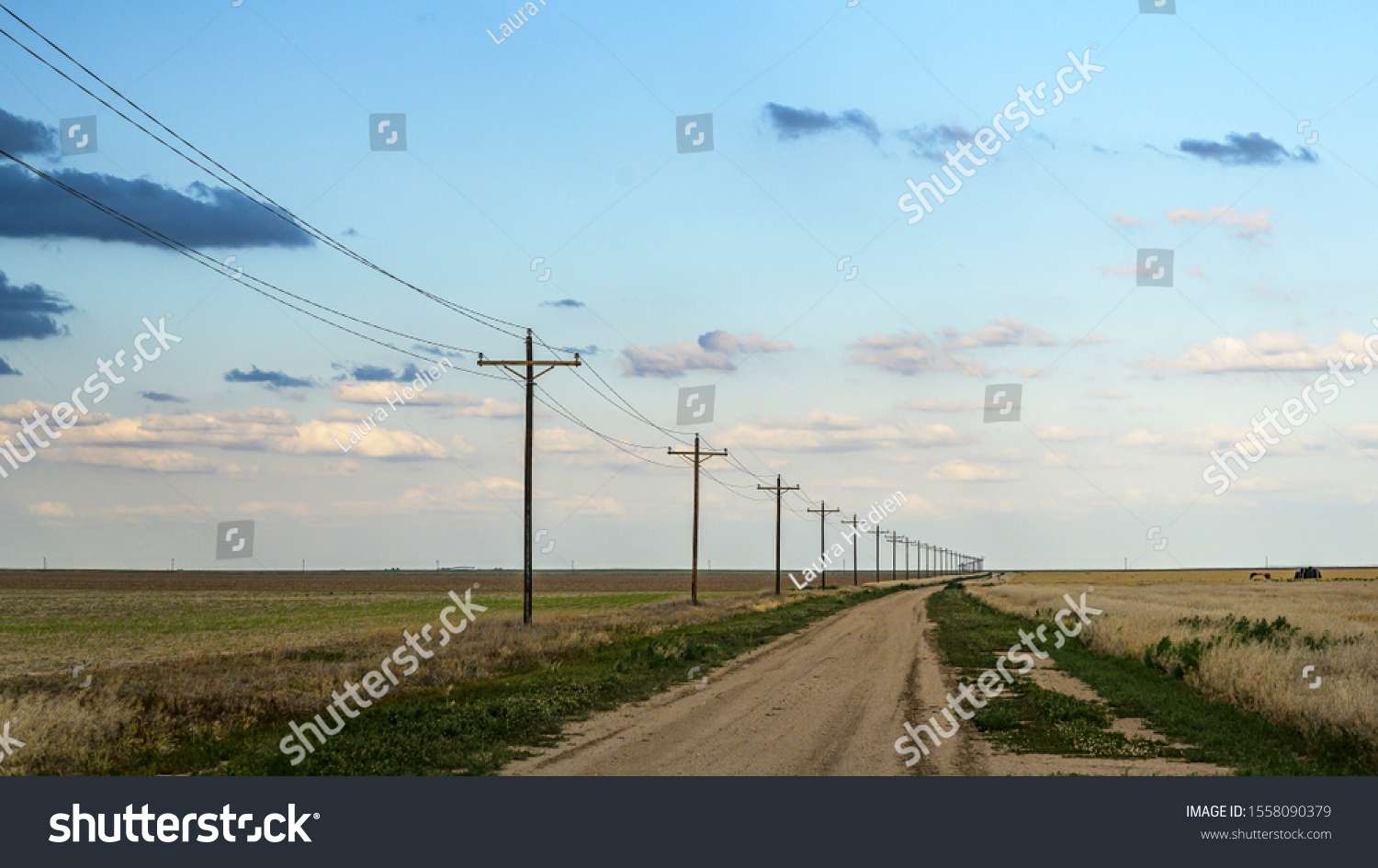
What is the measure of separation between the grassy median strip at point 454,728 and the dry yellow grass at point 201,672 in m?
0.79

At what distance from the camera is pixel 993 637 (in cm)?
3588

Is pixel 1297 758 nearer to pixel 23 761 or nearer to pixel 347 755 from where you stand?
pixel 347 755

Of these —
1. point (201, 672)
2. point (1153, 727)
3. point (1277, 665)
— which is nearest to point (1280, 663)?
point (1277, 665)

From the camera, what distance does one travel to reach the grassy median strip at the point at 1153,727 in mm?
12641

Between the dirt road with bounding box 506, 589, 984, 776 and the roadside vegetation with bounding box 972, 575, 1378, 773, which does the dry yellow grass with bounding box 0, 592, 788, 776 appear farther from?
the roadside vegetation with bounding box 972, 575, 1378, 773

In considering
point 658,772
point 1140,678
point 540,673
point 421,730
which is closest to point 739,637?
point 540,673

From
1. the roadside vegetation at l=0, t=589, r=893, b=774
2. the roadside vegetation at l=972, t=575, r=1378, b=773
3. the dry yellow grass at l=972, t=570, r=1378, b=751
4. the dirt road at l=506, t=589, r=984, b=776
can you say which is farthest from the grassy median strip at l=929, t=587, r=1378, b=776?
the roadside vegetation at l=0, t=589, r=893, b=774

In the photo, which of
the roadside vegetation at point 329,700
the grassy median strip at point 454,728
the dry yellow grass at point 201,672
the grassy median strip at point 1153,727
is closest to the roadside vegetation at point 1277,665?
the grassy median strip at point 1153,727

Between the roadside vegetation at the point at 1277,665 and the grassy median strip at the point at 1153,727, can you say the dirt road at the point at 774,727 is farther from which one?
the roadside vegetation at the point at 1277,665

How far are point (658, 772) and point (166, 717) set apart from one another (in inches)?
343

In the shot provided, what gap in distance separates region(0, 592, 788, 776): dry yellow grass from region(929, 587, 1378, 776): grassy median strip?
38.8ft

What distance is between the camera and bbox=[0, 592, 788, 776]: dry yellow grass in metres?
13.6

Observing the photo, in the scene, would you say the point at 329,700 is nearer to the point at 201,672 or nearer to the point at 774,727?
the point at 201,672

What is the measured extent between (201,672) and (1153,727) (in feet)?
65.6
